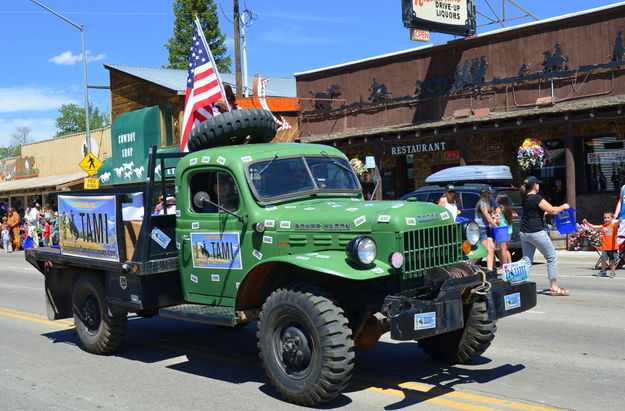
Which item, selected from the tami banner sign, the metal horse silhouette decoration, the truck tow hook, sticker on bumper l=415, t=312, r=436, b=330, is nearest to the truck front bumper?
sticker on bumper l=415, t=312, r=436, b=330

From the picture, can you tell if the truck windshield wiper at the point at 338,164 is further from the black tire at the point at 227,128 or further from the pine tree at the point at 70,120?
the pine tree at the point at 70,120

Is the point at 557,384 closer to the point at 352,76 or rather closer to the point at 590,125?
the point at 590,125

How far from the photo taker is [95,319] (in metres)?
8.52

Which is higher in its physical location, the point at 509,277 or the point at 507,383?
the point at 509,277

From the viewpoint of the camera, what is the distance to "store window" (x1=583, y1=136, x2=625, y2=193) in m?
21.3

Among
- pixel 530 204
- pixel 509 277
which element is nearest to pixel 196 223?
pixel 509 277

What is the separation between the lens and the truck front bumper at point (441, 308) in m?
5.60

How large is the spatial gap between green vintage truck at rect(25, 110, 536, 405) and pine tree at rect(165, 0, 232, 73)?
44266 millimetres

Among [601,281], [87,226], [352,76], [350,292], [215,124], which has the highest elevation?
[352,76]

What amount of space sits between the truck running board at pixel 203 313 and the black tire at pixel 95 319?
912 millimetres

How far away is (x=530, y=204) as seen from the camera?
1116cm

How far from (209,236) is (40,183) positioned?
36103 millimetres

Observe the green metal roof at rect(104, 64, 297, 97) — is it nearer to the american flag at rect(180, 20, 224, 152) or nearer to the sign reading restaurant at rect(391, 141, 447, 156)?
the sign reading restaurant at rect(391, 141, 447, 156)

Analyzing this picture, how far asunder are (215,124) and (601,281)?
29.0 feet
